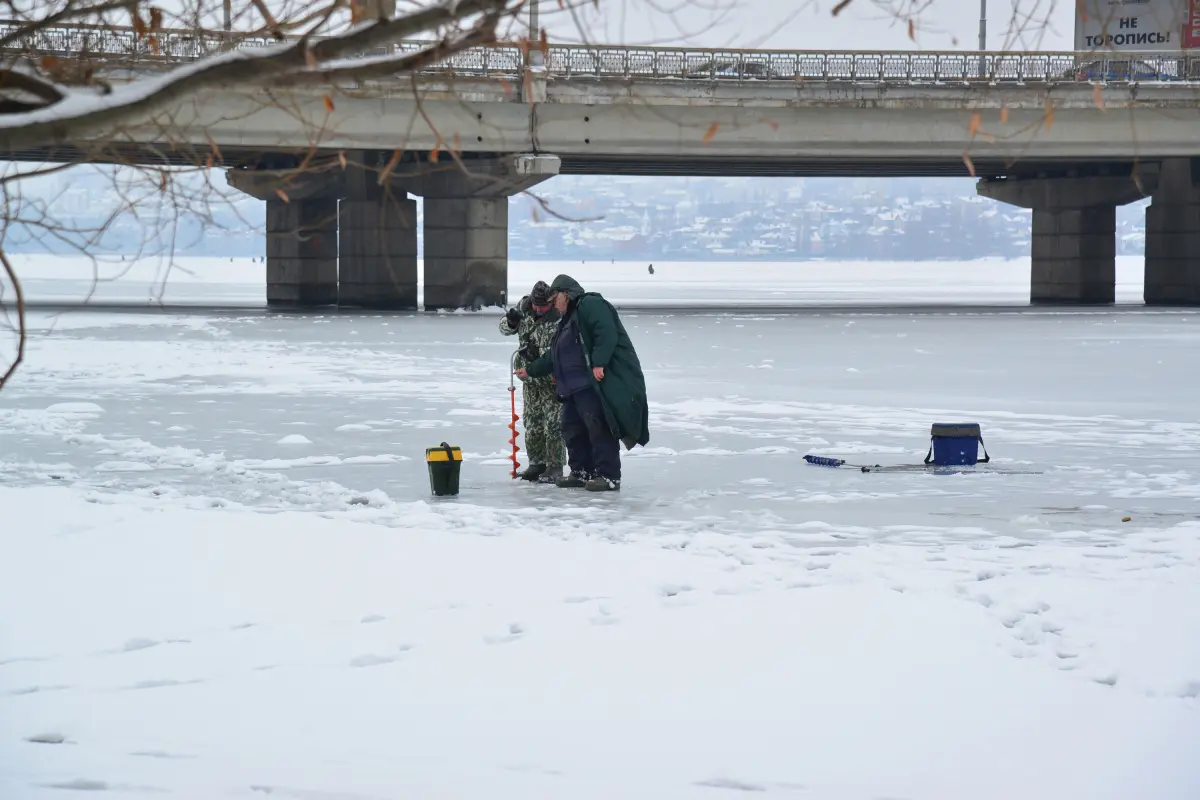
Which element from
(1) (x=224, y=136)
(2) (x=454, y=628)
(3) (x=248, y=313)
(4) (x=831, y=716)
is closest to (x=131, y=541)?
(2) (x=454, y=628)

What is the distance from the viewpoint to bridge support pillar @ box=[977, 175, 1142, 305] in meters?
55.9

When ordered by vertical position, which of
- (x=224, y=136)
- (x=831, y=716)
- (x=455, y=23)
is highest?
(x=224, y=136)

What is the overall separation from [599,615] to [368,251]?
45.5 meters

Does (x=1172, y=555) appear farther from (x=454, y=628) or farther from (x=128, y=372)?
(x=128, y=372)

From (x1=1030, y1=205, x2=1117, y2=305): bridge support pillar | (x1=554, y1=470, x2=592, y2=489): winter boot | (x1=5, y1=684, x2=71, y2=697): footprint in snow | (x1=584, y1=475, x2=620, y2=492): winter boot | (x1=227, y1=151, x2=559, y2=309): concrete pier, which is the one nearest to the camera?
(x1=5, y1=684, x2=71, y2=697): footprint in snow

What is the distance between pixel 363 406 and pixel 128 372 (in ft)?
21.2

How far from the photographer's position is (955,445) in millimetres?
12930

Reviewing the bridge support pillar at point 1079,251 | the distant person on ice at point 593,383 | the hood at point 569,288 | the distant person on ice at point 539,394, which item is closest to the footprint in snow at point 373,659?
the distant person on ice at point 593,383

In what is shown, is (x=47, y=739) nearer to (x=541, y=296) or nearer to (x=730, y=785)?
(x=730, y=785)

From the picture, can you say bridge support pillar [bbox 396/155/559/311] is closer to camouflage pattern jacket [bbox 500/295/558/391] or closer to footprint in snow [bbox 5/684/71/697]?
camouflage pattern jacket [bbox 500/295/558/391]

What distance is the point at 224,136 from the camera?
38844mm

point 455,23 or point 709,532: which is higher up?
point 455,23

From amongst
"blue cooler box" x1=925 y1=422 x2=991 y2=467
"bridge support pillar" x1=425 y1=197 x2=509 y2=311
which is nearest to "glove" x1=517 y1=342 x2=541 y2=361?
"blue cooler box" x1=925 y1=422 x2=991 y2=467

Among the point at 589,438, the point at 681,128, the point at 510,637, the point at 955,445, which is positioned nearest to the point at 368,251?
the point at 681,128
